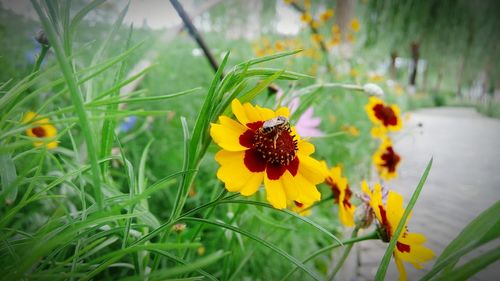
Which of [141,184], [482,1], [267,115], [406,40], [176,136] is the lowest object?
[176,136]

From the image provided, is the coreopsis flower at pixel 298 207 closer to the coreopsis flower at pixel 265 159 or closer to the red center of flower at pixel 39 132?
the coreopsis flower at pixel 265 159

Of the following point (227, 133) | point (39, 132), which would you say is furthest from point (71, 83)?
point (39, 132)

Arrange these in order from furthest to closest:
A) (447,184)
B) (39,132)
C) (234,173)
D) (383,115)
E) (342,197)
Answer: (447,184) < (383,115) < (39,132) < (342,197) < (234,173)

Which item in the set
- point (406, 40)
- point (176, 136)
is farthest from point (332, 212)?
point (406, 40)

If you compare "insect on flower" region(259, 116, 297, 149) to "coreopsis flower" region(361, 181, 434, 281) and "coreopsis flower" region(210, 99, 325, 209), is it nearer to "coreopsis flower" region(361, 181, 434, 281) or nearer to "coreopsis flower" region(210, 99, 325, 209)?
"coreopsis flower" region(210, 99, 325, 209)

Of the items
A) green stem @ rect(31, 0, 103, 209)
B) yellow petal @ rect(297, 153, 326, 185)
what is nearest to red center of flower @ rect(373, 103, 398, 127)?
yellow petal @ rect(297, 153, 326, 185)

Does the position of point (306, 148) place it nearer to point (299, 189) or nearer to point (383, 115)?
point (299, 189)

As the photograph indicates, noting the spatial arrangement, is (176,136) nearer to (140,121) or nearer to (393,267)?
(140,121)
